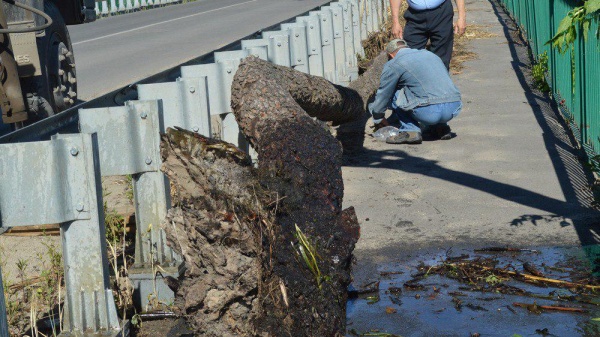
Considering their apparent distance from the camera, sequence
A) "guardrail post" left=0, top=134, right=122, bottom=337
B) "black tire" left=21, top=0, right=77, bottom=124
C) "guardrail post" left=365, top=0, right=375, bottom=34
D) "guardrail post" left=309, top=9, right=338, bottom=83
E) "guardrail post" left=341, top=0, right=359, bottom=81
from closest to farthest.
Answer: "guardrail post" left=0, top=134, right=122, bottom=337 → "black tire" left=21, top=0, right=77, bottom=124 → "guardrail post" left=309, top=9, right=338, bottom=83 → "guardrail post" left=341, top=0, right=359, bottom=81 → "guardrail post" left=365, top=0, right=375, bottom=34

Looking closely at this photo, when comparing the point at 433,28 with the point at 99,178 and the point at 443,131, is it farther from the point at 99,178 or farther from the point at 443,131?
the point at 99,178

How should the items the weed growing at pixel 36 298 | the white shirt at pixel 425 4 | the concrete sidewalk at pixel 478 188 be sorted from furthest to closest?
the white shirt at pixel 425 4 → the concrete sidewalk at pixel 478 188 → the weed growing at pixel 36 298

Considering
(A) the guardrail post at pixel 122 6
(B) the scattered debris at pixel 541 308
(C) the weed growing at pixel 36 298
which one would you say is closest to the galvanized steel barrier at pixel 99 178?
→ (C) the weed growing at pixel 36 298

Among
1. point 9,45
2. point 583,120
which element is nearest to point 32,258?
point 9,45

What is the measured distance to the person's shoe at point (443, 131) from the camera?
29.2 feet

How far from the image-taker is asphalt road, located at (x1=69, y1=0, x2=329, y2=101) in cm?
1573

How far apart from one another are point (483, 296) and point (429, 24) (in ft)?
19.6

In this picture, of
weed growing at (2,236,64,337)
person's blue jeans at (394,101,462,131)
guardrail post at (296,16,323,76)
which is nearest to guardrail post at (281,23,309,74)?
guardrail post at (296,16,323,76)

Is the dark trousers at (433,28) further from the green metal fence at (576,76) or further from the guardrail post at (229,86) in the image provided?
the guardrail post at (229,86)

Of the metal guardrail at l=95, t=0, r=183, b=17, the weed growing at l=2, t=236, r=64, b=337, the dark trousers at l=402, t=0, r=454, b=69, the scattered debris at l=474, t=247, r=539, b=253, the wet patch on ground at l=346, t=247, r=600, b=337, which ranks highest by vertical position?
the dark trousers at l=402, t=0, r=454, b=69

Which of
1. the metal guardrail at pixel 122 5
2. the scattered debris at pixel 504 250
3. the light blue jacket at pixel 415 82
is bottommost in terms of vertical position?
the metal guardrail at pixel 122 5

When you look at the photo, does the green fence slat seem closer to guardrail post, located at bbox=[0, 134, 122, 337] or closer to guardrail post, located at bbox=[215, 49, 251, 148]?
guardrail post, located at bbox=[215, 49, 251, 148]

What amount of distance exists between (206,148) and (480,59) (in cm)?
1105

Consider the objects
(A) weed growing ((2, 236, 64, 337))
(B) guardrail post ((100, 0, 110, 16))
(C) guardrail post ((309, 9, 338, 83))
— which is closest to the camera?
(A) weed growing ((2, 236, 64, 337))
